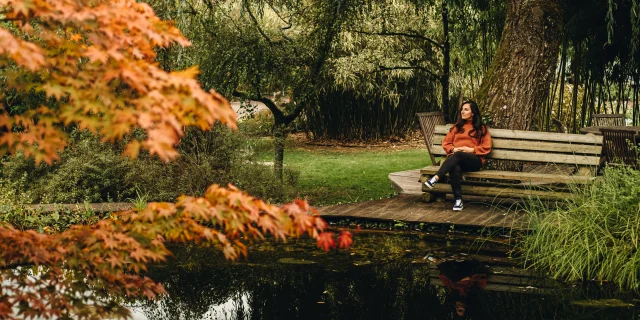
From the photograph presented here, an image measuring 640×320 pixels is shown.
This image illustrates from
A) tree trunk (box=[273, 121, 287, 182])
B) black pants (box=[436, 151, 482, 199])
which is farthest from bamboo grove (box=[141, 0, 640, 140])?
black pants (box=[436, 151, 482, 199])

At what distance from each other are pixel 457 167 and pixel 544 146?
1073mm

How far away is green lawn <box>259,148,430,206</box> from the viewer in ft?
38.8

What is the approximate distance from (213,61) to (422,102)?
10.8m

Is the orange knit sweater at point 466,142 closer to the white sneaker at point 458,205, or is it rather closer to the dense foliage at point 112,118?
the white sneaker at point 458,205

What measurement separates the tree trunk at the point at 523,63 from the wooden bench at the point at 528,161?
647 mm

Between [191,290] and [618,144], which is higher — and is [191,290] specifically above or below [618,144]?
below

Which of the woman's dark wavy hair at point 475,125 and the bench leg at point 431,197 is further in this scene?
the bench leg at point 431,197

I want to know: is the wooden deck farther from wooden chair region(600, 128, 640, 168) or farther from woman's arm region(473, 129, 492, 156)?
wooden chair region(600, 128, 640, 168)

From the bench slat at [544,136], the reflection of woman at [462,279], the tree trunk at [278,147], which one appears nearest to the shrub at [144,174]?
the tree trunk at [278,147]

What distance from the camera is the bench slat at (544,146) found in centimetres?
859

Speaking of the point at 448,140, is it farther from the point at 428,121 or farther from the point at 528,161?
the point at 428,121

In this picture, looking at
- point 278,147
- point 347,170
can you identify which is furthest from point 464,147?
point 347,170

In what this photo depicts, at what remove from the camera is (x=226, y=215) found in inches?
130

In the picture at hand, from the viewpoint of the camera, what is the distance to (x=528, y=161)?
884 centimetres
